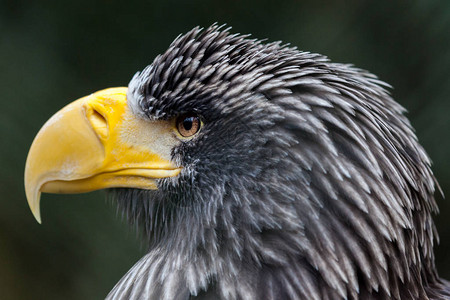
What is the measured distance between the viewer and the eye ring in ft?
6.51

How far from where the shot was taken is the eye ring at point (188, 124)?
6.51ft

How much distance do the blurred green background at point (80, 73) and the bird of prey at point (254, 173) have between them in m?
1.76

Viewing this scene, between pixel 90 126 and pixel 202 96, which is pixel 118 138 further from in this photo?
pixel 202 96

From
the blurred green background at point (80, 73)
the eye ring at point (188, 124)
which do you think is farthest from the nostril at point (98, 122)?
the blurred green background at point (80, 73)

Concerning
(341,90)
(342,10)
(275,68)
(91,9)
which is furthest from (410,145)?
(91,9)

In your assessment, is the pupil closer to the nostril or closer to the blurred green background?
the nostril

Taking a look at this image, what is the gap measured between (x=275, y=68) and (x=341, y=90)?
211 mm

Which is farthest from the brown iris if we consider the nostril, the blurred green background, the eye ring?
the blurred green background

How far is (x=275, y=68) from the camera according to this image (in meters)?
1.97

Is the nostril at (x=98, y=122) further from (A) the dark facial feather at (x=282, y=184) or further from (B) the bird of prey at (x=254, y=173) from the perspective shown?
(A) the dark facial feather at (x=282, y=184)

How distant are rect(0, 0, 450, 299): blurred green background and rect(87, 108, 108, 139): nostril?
180 centimetres

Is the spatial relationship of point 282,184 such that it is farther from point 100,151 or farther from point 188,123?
point 100,151

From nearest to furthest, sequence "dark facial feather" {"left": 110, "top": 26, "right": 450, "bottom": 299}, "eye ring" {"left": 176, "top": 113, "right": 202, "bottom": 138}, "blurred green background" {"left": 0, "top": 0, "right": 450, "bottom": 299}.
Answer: "dark facial feather" {"left": 110, "top": 26, "right": 450, "bottom": 299} → "eye ring" {"left": 176, "top": 113, "right": 202, "bottom": 138} → "blurred green background" {"left": 0, "top": 0, "right": 450, "bottom": 299}

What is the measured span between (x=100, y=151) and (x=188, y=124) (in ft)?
0.98
